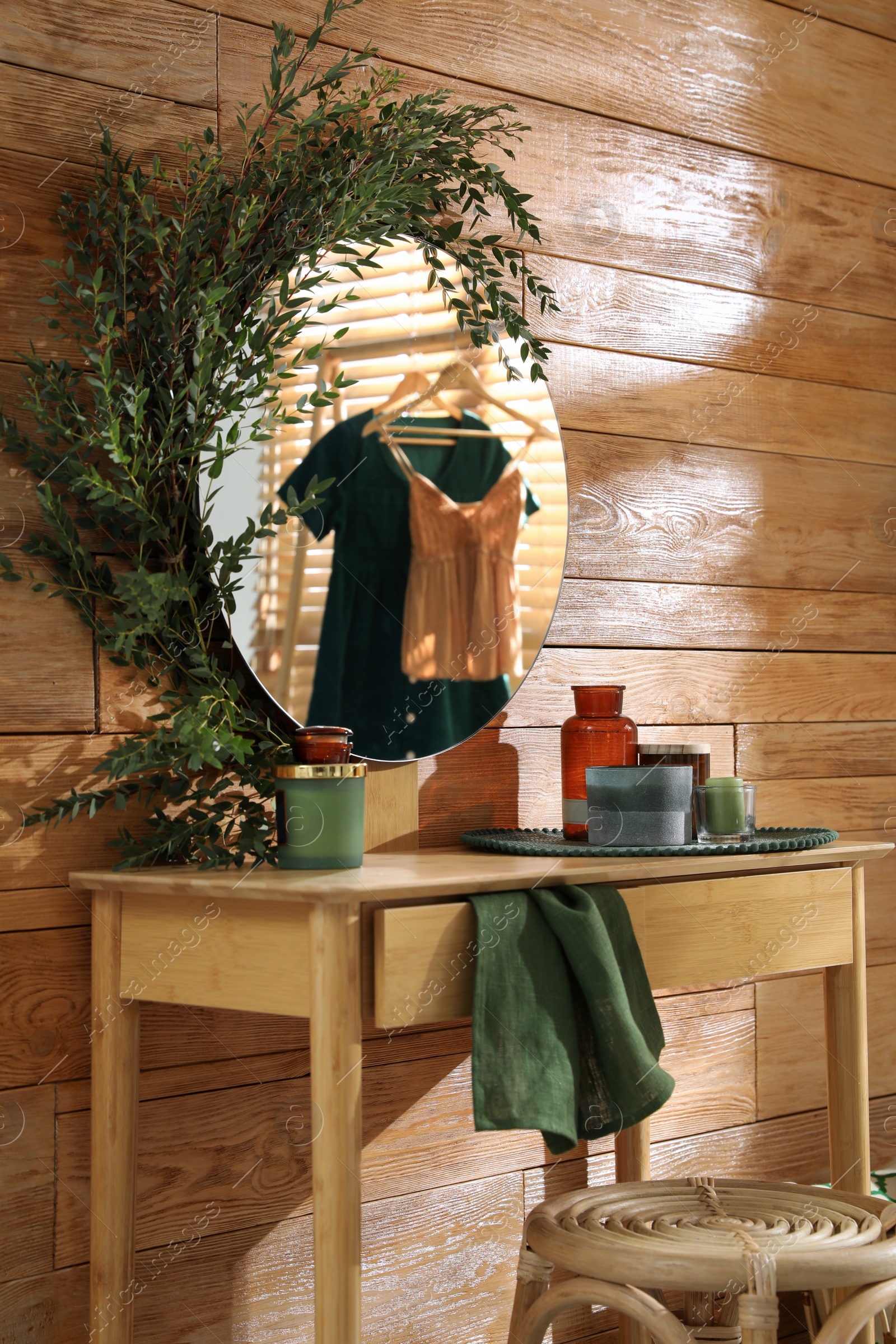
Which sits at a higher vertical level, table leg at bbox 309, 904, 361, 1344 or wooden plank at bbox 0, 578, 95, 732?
wooden plank at bbox 0, 578, 95, 732

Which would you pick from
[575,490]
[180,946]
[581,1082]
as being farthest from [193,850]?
[575,490]

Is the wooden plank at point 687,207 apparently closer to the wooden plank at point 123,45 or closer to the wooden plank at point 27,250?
the wooden plank at point 123,45

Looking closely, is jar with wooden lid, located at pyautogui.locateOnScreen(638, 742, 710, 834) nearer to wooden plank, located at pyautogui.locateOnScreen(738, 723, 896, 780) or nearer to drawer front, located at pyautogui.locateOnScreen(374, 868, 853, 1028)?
drawer front, located at pyautogui.locateOnScreen(374, 868, 853, 1028)

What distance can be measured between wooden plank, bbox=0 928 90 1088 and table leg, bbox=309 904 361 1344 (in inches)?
15.1

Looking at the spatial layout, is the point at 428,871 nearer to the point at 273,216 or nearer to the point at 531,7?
the point at 273,216

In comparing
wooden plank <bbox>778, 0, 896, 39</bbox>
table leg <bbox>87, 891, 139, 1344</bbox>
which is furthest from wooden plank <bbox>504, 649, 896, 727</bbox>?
wooden plank <bbox>778, 0, 896, 39</bbox>

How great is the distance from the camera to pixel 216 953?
1166mm

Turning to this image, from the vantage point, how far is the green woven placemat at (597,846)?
4.36 ft

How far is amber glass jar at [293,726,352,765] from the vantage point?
48.9 inches

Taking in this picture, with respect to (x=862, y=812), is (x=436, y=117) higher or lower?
higher

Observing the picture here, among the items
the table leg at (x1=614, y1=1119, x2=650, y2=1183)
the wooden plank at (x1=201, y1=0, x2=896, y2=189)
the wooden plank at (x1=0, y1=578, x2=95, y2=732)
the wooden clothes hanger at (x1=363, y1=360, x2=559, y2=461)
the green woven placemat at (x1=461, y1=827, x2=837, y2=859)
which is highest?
the wooden plank at (x1=201, y1=0, x2=896, y2=189)

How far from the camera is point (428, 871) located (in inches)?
47.9

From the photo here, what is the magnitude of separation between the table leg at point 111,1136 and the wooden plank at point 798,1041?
0.98m

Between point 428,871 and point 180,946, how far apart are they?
250 millimetres
